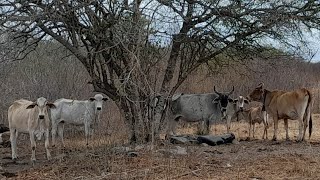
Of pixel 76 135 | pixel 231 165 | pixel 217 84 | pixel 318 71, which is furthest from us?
pixel 318 71

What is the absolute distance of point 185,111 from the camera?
19.4 metres

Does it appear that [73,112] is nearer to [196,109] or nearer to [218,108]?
[196,109]

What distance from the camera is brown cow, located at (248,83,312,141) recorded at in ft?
50.2

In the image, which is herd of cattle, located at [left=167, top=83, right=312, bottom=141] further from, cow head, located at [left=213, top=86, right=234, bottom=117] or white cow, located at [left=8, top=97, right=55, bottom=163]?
white cow, located at [left=8, top=97, right=55, bottom=163]

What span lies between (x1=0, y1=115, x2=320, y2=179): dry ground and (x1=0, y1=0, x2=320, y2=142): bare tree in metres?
1.45

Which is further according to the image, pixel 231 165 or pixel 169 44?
pixel 169 44

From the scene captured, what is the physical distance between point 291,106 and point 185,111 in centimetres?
470

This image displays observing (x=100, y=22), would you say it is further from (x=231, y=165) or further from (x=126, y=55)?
(x=231, y=165)

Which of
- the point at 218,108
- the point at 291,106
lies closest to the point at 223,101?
the point at 218,108

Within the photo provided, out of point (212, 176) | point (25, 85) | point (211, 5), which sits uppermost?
point (211, 5)

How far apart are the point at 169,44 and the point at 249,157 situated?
11.2ft

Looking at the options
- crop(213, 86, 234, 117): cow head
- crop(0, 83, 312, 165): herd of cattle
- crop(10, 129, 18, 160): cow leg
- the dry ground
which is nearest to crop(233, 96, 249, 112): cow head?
crop(0, 83, 312, 165): herd of cattle

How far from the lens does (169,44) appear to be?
13.1 meters

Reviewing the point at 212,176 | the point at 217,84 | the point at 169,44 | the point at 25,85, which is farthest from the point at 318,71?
the point at 212,176
